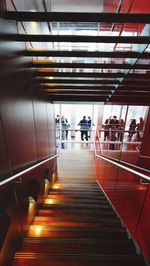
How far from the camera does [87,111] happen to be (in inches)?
510

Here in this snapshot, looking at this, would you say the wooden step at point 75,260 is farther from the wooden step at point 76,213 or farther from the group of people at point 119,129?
the group of people at point 119,129

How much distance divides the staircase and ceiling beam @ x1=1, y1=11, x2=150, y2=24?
2.76 m

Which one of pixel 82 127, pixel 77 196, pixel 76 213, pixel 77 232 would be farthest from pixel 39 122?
pixel 82 127

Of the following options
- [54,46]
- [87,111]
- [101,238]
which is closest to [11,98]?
[54,46]

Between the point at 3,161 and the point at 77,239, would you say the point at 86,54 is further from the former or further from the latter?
the point at 77,239

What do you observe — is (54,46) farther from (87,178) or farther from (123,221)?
(87,178)

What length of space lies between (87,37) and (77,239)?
2.75 meters

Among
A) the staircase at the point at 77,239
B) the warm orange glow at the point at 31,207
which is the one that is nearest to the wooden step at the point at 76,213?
the staircase at the point at 77,239

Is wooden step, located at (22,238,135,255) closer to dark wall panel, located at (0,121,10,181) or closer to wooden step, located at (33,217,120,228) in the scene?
wooden step, located at (33,217,120,228)

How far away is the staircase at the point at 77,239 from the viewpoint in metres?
2.00

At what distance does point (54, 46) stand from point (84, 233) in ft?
11.6

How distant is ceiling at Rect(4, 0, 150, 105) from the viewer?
224cm

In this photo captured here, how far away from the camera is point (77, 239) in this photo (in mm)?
2475

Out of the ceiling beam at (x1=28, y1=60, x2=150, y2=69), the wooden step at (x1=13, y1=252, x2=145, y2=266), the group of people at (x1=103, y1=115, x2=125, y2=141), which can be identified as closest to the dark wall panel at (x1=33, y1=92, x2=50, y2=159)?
the ceiling beam at (x1=28, y1=60, x2=150, y2=69)
